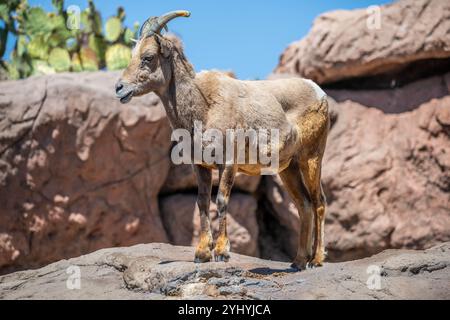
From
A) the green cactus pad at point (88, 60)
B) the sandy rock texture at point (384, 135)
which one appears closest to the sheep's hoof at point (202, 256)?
the sandy rock texture at point (384, 135)

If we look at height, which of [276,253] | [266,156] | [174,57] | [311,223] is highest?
[174,57]

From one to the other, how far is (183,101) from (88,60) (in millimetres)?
6231

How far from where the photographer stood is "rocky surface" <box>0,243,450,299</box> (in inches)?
185

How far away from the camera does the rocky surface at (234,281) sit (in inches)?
185

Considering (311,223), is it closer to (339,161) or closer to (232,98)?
(232,98)

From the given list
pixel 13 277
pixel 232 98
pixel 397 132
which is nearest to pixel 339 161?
pixel 397 132

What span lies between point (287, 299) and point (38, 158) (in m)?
6.06

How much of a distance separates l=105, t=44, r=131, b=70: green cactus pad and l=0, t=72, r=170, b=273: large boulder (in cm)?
116

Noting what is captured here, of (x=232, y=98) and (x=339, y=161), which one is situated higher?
(x=232, y=98)

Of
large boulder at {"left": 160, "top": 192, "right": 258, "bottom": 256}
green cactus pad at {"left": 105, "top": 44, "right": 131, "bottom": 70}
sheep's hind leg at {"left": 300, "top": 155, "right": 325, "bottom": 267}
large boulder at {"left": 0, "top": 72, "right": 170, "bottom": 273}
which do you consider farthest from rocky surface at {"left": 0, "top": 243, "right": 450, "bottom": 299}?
green cactus pad at {"left": 105, "top": 44, "right": 131, "bottom": 70}

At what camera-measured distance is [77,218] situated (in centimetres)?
959

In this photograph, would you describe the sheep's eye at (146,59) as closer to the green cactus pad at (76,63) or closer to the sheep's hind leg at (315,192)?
the sheep's hind leg at (315,192)

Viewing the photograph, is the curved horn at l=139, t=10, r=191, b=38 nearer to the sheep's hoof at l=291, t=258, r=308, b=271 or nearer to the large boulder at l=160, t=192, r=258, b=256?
the sheep's hoof at l=291, t=258, r=308, b=271

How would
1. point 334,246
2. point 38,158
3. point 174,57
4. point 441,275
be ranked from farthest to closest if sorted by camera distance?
point 334,246 → point 38,158 → point 174,57 → point 441,275
